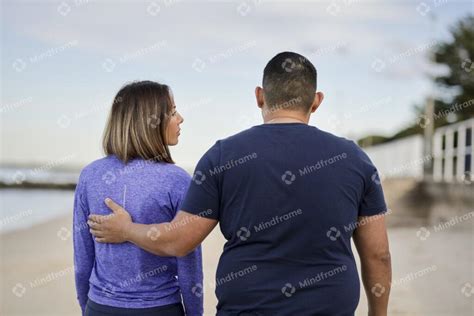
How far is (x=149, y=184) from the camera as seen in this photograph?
106 inches

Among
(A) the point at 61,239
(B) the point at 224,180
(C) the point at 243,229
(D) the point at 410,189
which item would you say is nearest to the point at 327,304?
(C) the point at 243,229

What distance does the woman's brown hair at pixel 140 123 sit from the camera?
271 centimetres

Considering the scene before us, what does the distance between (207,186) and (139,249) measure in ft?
1.49

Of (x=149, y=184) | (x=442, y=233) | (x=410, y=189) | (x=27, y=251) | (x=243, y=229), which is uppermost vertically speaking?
(x=149, y=184)

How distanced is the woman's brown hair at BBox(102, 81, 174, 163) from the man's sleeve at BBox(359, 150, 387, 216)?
81 cm

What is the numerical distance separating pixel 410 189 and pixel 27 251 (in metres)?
12.3

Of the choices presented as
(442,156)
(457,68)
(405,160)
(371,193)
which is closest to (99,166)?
(371,193)

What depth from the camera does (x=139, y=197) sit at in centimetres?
269

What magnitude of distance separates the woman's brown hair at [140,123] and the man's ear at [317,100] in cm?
60

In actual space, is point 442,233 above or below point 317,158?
below

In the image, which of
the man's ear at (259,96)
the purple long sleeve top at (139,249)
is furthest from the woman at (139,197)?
the man's ear at (259,96)

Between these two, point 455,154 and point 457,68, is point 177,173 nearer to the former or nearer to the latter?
point 455,154

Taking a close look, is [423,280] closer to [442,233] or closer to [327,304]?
[442,233]

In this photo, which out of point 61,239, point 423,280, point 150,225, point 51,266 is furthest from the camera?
point 61,239
